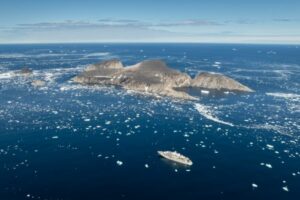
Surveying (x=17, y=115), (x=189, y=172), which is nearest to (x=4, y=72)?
(x=17, y=115)

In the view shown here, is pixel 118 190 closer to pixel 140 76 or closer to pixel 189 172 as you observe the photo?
pixel 189 172

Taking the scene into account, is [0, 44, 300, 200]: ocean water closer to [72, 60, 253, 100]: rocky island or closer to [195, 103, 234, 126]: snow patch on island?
[195, 103, 234, 126]: snow patch on island

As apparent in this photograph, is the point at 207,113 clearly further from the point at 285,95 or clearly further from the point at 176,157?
the point at 285,95

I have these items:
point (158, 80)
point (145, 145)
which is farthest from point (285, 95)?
point (145, 145)

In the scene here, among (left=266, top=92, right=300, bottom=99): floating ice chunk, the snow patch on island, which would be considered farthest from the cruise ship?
(left=266, top=92, right=300, bottom=99): floating ice chunk

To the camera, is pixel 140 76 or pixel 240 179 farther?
pixel 140 76
